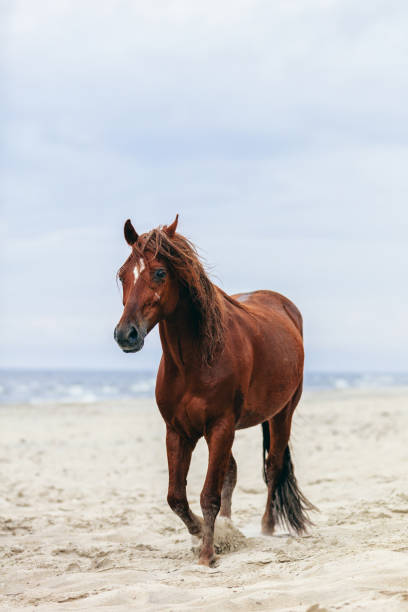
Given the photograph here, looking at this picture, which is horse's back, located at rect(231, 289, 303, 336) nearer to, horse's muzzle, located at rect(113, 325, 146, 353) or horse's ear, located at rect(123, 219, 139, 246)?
horse's ear, located at rect(123, 219, 139, 246)

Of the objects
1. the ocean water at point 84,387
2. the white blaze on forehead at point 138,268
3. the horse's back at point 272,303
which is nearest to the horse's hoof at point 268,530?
the horse's back at point 272,303

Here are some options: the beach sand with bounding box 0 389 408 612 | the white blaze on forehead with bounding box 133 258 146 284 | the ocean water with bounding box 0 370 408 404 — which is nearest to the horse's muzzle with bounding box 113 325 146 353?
the white blaze on forehead with bounding box 133 258 146 284

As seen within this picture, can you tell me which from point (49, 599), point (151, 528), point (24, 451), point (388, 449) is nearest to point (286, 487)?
point (151, 528)

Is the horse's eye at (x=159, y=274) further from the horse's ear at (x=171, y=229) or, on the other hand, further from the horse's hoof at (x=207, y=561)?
the horse's hoof at (x=207, y=561)

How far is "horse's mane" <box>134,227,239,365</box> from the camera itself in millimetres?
4281

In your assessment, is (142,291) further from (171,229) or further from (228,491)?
(228,491)

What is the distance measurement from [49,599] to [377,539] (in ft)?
6.83

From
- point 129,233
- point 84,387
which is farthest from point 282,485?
point 84,387

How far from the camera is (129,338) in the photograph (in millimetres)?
3875

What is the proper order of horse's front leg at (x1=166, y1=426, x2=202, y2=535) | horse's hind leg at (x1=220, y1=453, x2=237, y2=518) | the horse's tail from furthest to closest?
1. horse's hind leg at (x1=220, y1=453, x2=237, y2=518)
2. the horse's tail
3. horse's front leg at (x1=166, y1=426, x2=202, y2=535)

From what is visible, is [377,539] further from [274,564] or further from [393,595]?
[393,595]

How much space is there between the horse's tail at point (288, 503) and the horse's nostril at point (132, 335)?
235 centimetres

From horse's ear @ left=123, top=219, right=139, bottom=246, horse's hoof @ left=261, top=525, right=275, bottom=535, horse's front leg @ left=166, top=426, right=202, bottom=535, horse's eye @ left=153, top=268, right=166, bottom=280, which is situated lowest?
horse's hoof @ left=261, top=525, right=275, bottom=535

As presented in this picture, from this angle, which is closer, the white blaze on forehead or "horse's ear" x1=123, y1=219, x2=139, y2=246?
the white blaze on forehead
